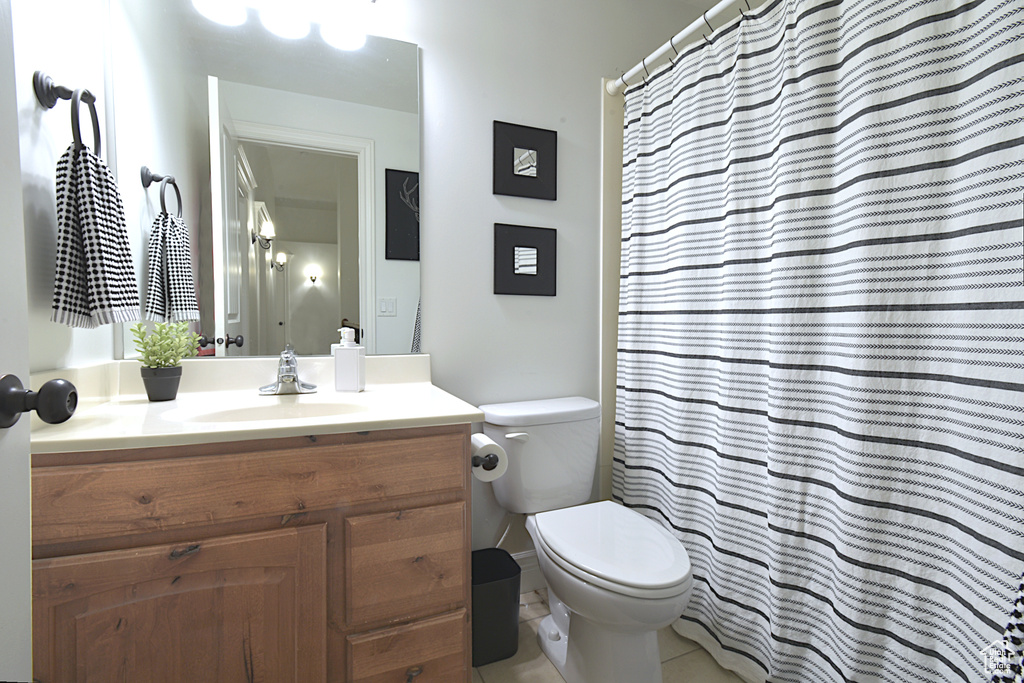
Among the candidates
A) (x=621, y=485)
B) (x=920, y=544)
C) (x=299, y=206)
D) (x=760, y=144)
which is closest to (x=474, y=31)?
(x=299, y=206)

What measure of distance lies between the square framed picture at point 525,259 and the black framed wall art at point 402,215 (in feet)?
0.98

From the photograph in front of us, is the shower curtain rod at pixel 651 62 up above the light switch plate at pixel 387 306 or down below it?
above

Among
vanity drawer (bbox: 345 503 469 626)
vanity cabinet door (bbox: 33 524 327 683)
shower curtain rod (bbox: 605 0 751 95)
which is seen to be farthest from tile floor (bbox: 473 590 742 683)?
shower curtain rod (bbox: 605 0 751 95)

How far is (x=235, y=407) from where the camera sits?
127 cm

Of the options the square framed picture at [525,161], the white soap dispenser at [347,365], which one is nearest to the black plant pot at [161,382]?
the white soap dispenser at [347,365]

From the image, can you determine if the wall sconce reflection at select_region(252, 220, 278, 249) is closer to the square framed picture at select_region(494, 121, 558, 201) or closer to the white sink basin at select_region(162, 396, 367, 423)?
the white sink basin at select_region(162, 396, 367, 423)

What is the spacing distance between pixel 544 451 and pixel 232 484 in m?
0.94

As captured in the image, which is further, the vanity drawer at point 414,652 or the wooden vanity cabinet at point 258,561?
the vanity drawer at point 414,652

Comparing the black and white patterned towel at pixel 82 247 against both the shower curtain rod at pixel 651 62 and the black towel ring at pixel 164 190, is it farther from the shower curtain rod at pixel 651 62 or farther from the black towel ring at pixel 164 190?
the shower curtain rod at pixel 651 62

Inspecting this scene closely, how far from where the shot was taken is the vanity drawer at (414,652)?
1.08 meters

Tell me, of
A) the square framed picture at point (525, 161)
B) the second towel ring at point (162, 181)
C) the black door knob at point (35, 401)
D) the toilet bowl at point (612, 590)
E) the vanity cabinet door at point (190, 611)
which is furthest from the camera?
the square framed picture at point (525, 161)

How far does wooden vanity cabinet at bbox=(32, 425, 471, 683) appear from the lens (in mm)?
870

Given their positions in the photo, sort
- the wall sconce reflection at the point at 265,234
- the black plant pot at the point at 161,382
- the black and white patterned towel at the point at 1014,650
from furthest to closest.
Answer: the wall sconce reflection at the point at 265,234, the black plant pot at the point at 161,382, the black and white patterned towel at the point at 1014,650

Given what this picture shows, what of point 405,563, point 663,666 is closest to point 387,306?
point 405,563
